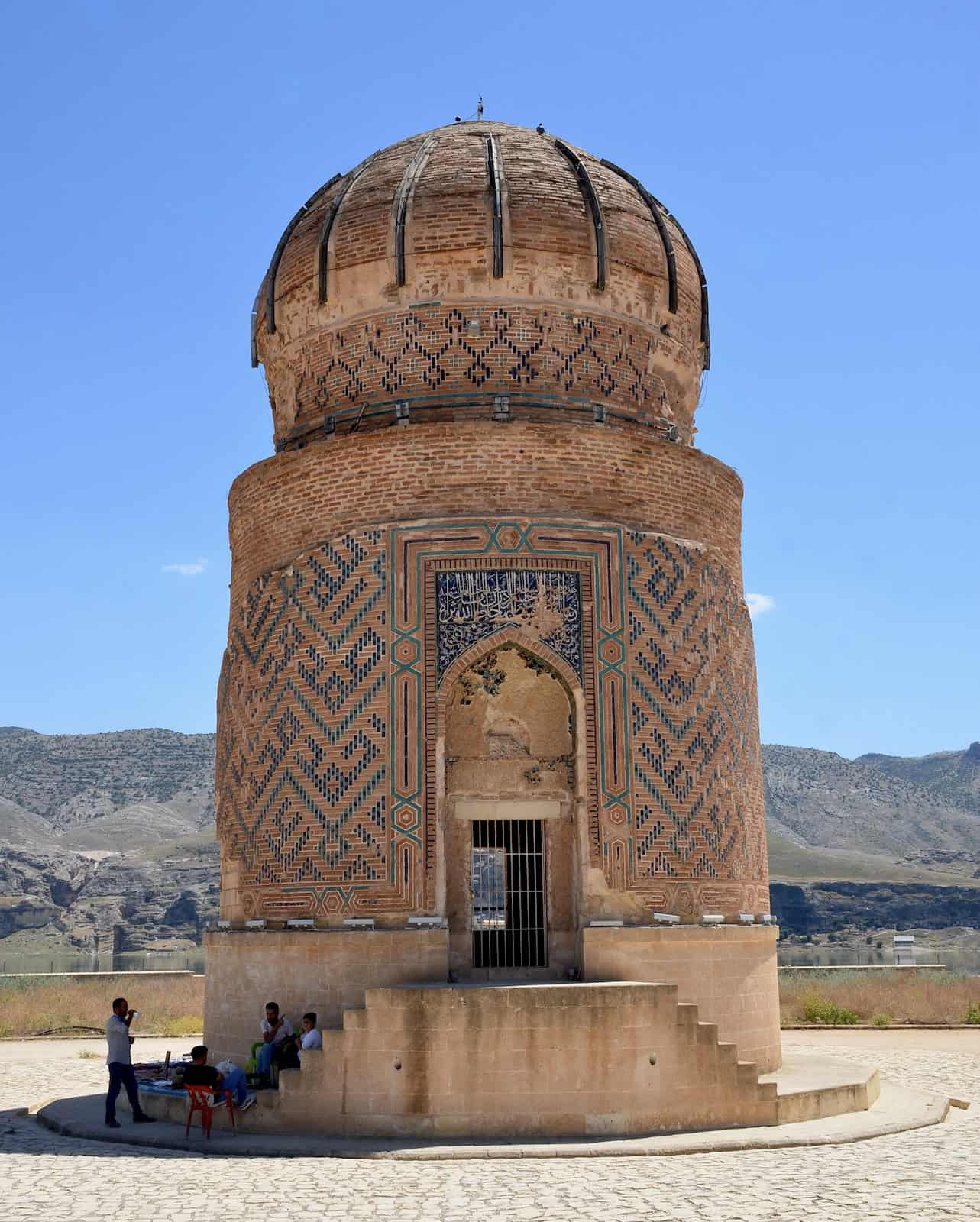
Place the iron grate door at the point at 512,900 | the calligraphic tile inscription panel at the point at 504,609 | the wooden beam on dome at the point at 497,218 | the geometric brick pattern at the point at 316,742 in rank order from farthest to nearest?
the wooden beam on dome at the point at 497,218 < the iron grate door at the point at 512,900 < the calligraphic tile inscription panel at the point at 504,609 < the geometric brick pattern at the point at 316,742

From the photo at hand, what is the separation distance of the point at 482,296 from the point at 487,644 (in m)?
3.70

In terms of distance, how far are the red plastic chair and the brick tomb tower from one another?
4.37 feet

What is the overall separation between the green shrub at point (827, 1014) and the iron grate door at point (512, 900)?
35.4 feet

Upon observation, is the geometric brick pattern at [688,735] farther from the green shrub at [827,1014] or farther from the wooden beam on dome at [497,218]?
the green shrub at [827,1014]

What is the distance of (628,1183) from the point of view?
8.94 m

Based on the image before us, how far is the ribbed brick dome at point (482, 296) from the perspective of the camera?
1375cm

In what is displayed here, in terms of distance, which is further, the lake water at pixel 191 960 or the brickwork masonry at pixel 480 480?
the lake water at pixel 191 960

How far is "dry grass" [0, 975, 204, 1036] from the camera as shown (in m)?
21.8

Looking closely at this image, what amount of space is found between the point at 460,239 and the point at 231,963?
287 inches

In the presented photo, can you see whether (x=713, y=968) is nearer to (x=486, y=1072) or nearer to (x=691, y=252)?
(x=486, y=1072)

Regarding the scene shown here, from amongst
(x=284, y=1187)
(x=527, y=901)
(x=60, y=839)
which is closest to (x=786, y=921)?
(x=60, y=839)

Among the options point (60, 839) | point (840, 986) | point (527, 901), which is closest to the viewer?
point (527, 901)

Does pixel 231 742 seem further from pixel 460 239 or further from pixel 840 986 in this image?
pixel 840 986

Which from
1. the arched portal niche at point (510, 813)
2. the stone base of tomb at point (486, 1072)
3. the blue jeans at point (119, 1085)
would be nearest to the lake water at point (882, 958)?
the arched portal niche at point (510, 813)
